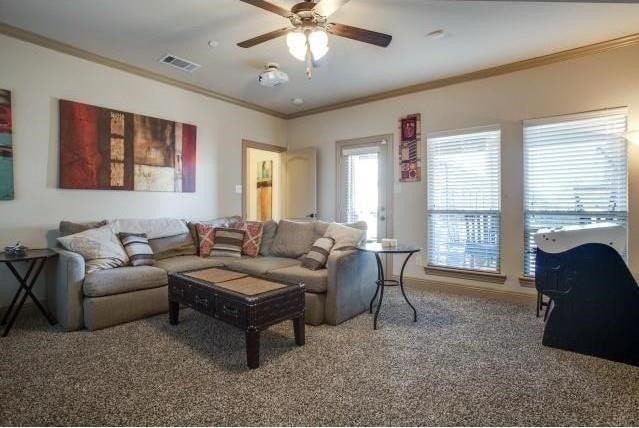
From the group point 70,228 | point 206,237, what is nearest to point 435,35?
point 206,237

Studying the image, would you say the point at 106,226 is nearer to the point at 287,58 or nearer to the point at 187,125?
the point at 187,125

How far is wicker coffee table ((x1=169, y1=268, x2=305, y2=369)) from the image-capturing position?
7.17ft

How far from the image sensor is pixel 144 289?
3137 mm

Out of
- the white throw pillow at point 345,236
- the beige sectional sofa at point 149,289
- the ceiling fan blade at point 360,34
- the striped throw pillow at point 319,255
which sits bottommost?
the beige sectional sofa at point 149,289

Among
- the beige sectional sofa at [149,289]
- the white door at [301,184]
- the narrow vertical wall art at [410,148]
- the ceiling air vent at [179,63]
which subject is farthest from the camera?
Answer: the white door at [301,184]

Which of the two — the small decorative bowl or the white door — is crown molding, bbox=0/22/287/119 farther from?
the small decorative bowl

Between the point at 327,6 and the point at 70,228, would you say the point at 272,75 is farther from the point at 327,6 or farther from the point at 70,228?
Answer: the point at 70,228

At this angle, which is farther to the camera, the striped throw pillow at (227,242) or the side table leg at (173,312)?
the striped throw pillow at (227,242)

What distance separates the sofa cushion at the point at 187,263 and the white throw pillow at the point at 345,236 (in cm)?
129

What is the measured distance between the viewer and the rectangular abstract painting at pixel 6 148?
301cm

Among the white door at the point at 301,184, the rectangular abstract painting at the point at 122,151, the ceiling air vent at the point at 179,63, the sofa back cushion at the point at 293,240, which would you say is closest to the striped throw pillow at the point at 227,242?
the sofa back cushion at the point at 293,240

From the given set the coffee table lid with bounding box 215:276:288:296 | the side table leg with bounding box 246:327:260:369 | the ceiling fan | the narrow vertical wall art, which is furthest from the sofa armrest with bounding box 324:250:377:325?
the ceiling fan

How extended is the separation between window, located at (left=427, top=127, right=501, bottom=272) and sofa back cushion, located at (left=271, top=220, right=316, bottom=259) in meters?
1.65

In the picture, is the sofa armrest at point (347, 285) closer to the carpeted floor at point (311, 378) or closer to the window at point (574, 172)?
the carpeted floor at point (311, 378)
